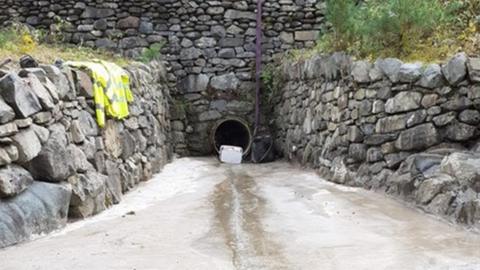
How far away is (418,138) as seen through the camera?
6.32 metres

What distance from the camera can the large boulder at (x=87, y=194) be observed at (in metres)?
5.39

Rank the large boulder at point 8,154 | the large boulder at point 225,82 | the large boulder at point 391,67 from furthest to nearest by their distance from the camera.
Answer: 1. the large boulder at point 225,82
2. the large boulder at point 391,67
3. the large boulder at point 8,154

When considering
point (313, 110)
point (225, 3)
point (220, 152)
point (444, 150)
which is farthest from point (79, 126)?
point (225, 3)

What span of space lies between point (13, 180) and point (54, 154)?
2.43 ft

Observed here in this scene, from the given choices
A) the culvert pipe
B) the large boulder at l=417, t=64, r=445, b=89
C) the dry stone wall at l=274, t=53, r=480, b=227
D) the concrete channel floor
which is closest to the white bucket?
the culvert pipe

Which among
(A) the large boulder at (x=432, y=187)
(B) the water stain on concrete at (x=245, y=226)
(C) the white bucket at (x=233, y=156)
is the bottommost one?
(C) the white bucket at (x=233, y=156)

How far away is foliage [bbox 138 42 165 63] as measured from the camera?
450 inches

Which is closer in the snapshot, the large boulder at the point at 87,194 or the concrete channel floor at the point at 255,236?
the concrete channel floor at the point at 255,236

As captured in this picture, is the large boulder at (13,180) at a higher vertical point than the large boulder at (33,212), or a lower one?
higher

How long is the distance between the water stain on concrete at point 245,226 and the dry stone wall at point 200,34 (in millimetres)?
4190

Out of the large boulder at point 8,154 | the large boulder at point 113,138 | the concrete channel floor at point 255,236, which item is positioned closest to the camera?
the concrete channel floor at point 255,236

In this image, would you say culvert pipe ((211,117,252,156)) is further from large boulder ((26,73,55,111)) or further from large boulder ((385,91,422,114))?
large boulder ((26,73,55,111))

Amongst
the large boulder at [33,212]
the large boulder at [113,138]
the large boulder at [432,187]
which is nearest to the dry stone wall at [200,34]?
the large boulder at [113,138]

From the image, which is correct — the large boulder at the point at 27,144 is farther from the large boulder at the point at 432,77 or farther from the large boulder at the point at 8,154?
the large boulder at the point at 432,77
